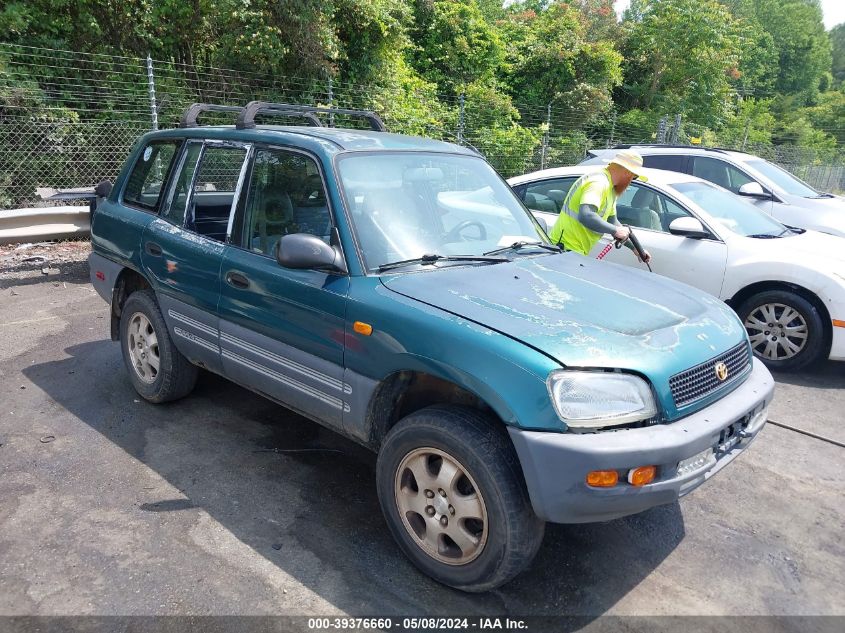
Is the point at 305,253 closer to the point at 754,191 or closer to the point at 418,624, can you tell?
the point at 418,624

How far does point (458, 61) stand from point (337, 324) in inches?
699

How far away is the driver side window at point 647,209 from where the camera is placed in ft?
20.0

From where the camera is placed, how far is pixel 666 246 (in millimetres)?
5973

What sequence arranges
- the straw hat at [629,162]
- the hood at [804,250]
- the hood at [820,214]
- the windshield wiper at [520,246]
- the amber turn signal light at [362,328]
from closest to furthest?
the amber turn signal light at [362,328] → the windshield wiper at [520,246] → the straw hat at [629,162] → the hood at [804,250] → the hood at [820,214]

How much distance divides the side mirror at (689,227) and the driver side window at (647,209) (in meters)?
0.25

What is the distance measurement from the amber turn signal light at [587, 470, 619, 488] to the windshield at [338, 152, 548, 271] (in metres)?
1.35

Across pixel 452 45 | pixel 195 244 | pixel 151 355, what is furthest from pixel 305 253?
pixel 452 45

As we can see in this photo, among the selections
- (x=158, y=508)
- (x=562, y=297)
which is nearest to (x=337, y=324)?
(x=562, y=297)

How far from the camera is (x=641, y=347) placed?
8.66 feet

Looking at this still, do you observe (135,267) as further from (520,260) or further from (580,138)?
(580,138)

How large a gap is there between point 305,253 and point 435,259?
0.65m

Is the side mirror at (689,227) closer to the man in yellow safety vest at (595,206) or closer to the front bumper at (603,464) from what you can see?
the man in yellow safety vest at (595,206)

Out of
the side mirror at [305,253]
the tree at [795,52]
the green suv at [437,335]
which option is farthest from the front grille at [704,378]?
the tree at [795,52]

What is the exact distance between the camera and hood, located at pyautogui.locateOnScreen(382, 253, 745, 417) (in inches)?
101
